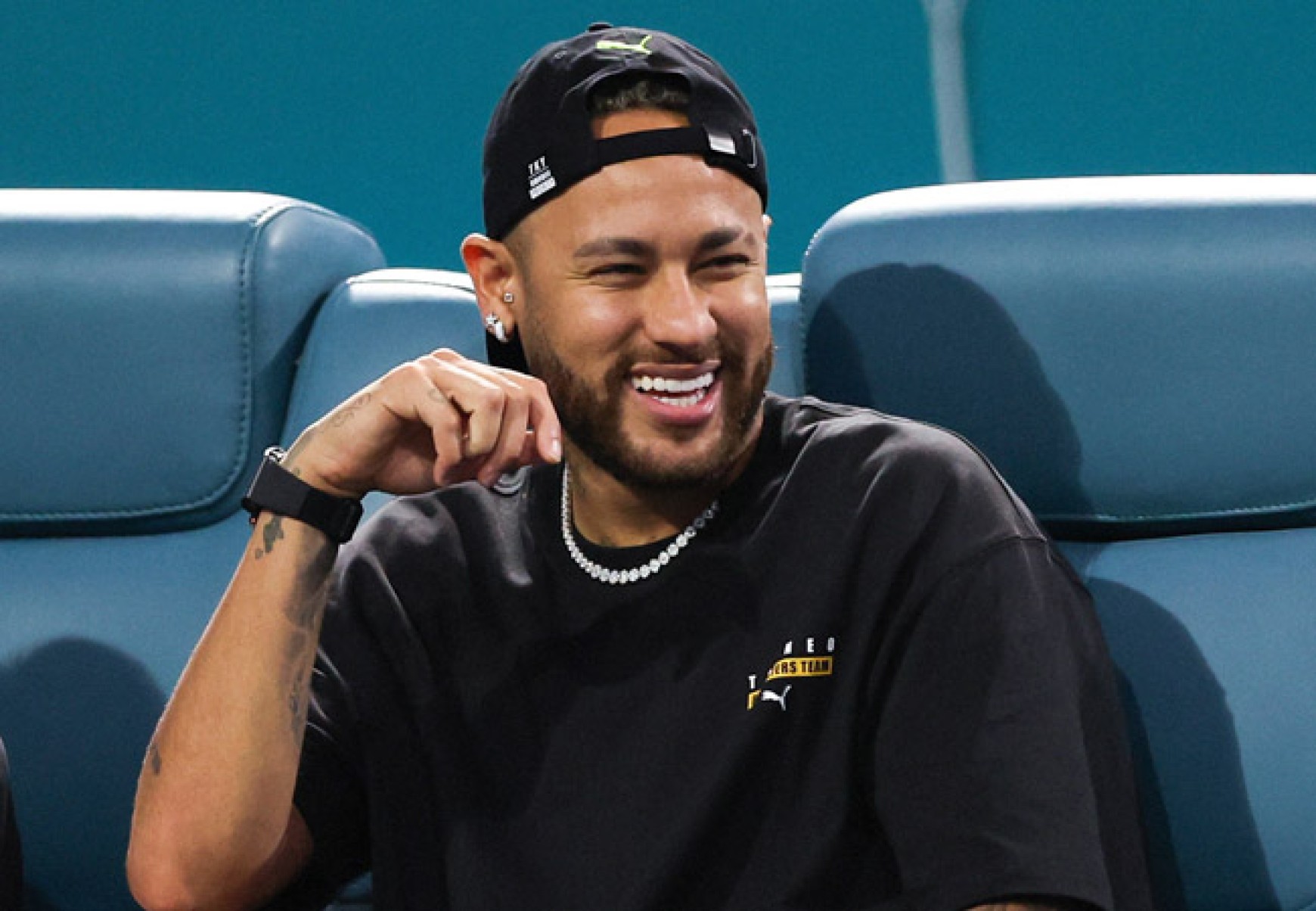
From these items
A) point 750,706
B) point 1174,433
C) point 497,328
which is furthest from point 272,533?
point 1174,433

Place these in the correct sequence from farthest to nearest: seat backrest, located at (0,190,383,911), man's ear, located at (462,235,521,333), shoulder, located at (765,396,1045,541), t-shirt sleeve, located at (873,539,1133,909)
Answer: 1. seat backrest, located at (0,190,383,911)
2. man's ear, located at (462,235,521,333)
3. shoulder, located at (765,396,1045,541)
4. t-shirt sleeve, located at (873,539,1133,909)

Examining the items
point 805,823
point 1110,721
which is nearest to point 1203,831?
point 1110,721

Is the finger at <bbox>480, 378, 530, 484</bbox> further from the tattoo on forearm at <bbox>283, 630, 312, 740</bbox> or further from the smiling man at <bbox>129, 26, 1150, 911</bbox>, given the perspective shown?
the tattoo on forearm at <bbox>283, 630, 312, 740</bbox>

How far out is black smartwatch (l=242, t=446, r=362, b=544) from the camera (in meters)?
1.19

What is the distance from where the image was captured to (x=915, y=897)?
101cm

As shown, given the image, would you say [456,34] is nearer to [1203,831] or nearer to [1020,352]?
[1020,352]

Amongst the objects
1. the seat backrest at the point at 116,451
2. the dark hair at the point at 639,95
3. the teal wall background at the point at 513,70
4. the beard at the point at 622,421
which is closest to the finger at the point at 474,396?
the beard at the point at 622,421

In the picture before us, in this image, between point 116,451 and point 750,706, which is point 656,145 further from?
point 116,451

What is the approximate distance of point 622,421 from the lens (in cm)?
122

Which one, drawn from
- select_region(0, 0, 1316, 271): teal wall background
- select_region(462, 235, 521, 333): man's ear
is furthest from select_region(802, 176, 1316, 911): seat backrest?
select_region(0, 0, 1316, 271): teal wall background

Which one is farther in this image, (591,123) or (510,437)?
(591,123)

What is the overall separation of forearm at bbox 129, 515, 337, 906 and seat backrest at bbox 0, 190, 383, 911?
1.04ft

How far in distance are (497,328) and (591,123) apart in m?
0.20

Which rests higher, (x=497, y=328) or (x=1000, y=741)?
(x=497, y=328)
